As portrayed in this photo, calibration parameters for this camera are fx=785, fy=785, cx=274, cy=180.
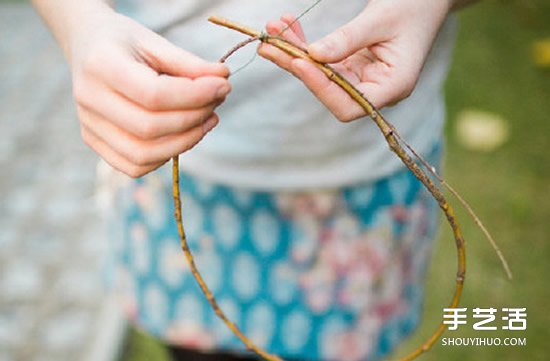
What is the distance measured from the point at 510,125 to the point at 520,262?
57 cm

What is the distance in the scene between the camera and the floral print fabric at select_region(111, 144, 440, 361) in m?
1.04

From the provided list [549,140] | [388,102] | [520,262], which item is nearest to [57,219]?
[520,262]

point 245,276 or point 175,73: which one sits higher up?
point 175,73

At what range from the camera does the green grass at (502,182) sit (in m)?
1.82

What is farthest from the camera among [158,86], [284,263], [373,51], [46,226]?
[46,226]

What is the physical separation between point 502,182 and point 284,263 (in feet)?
4.22

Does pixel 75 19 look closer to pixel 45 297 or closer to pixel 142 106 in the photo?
pixel 142 106

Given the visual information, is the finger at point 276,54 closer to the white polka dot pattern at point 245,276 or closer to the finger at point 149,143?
the finger at point 149,143

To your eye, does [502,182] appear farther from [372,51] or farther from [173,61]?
[173,61]

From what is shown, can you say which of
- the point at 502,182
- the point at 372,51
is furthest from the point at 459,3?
the point at 502,182

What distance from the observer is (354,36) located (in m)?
0.69

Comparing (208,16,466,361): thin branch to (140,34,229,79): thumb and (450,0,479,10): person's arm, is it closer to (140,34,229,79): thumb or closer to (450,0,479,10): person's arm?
(140,34,229,79): thumb

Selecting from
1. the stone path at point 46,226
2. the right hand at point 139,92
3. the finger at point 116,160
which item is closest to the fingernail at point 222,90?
the right hand at point 139,92

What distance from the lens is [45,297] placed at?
1.92m
